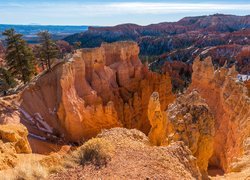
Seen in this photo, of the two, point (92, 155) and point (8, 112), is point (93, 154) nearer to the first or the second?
point (92, 155)

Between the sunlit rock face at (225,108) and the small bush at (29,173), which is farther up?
the small bush at (29,173)

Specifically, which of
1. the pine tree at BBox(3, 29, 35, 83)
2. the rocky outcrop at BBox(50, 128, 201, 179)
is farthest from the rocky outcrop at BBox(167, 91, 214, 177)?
the pine tree at BBox(3, 29, 35, 83)

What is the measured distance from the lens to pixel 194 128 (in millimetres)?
10445

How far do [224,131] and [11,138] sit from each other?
11008 millimetres

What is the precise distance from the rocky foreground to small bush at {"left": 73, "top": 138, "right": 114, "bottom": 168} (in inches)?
1.0

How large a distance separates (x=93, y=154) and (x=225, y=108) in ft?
35.3

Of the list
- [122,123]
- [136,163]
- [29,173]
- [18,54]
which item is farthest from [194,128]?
[18,54]

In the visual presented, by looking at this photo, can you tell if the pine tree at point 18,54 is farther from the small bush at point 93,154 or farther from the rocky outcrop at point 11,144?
the small bush at point 93,154

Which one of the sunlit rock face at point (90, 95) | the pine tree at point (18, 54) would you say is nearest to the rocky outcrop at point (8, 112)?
the sunlit rock face at point (90, 95)

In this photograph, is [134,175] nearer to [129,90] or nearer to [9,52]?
[129,90]

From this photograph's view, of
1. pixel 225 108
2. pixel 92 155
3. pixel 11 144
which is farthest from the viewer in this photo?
pixel 225 108

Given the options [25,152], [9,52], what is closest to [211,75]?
[25,152]

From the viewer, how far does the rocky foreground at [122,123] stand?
7.26m

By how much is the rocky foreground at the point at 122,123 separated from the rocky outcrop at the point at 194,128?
0.04 m
